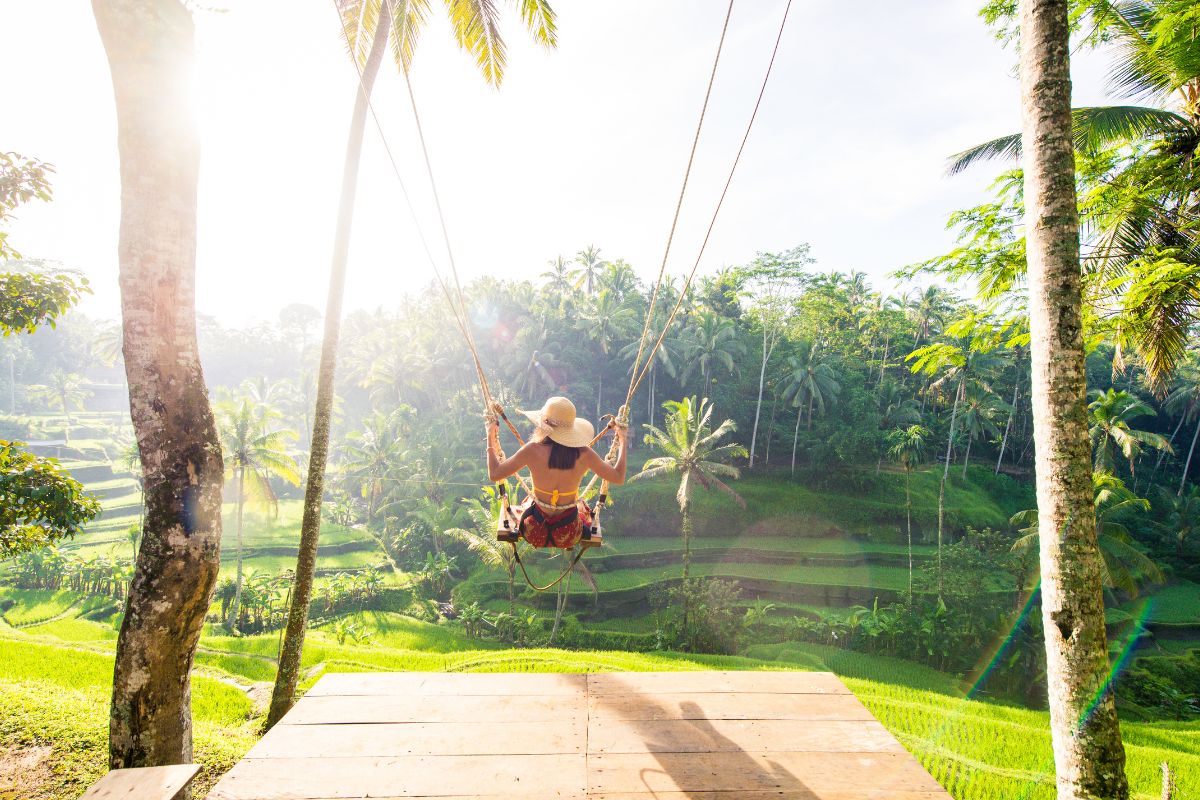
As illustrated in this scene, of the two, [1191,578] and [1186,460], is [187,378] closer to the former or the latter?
[1191,578]

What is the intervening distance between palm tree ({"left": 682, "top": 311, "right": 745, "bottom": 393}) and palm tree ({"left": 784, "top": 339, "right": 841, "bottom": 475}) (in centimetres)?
357

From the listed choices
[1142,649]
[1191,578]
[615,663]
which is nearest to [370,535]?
[615,663]

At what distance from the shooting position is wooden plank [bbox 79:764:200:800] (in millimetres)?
2170

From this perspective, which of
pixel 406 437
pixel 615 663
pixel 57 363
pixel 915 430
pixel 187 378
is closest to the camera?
pixel 187 378

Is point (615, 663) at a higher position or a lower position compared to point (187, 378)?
lower

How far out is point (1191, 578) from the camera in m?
28.8

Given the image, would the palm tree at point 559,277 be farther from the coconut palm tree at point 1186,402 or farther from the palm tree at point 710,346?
the coconut palm tree at point 1186,402

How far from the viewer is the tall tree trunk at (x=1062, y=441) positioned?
2914mm

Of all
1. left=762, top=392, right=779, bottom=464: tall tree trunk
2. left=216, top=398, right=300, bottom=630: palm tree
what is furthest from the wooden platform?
left=762, top=392, right=779, bottom=464: tall tree trunk

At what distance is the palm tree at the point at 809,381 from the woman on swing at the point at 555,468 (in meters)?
31.6

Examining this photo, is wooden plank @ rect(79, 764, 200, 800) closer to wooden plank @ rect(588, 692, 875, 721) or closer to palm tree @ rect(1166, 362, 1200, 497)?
wooden plank @ rect(588, 692, 875, 721)

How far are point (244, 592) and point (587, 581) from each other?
14200 millimetres

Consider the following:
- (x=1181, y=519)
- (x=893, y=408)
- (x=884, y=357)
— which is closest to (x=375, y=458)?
(x=893, y=408)

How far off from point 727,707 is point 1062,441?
244cm
